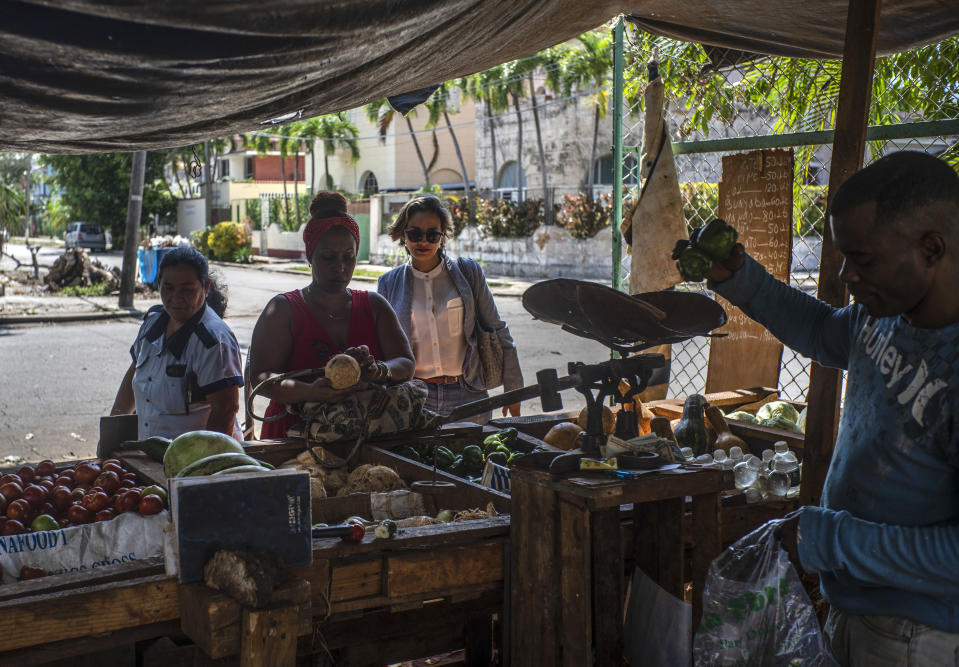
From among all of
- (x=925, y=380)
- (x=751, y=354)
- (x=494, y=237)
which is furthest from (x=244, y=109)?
(x=494, y=237)

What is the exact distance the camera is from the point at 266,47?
88.2 inches

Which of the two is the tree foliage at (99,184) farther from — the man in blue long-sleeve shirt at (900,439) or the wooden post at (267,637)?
the man in blue long-sleeve shirt at (900,439)

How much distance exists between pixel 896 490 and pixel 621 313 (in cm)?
76

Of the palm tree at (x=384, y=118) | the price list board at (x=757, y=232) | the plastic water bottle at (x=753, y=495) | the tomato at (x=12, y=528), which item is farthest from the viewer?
the palm tree at (x=384, y=118)

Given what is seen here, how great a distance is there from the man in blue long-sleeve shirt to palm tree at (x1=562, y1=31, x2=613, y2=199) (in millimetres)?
27121

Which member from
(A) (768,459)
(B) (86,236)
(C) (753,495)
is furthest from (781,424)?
(B) (86,236)

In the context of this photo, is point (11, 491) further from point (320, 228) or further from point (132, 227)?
point (132, 227)

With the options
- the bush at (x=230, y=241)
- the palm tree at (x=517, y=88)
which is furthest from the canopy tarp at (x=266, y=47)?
the bush at (x=230, y=241)

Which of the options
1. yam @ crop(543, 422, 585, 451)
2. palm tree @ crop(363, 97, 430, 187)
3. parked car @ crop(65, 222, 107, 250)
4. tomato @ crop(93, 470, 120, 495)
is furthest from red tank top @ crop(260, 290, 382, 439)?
parked car @ crop(65, 222, 107, 250)

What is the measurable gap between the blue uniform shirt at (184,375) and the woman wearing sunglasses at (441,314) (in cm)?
101

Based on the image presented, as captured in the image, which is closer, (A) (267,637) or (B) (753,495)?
(A) (267,637)

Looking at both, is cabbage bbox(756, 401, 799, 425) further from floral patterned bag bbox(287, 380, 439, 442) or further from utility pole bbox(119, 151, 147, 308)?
utility pole bbox(119, 151, 147, 308)

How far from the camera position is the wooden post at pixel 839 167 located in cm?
263

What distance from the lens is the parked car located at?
43750 millimetres
